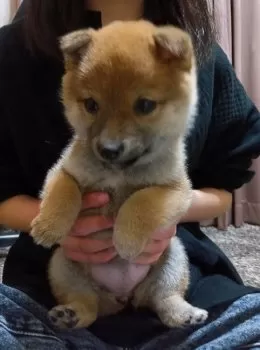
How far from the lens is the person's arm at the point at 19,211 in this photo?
1414mm

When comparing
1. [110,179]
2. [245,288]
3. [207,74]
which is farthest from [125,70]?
[245,288]

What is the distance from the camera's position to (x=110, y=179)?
1184 mm

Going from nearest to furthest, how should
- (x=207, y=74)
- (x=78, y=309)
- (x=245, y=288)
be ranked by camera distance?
(x=78, y=309) → (x=245, y=288) → (x=207, y=74)

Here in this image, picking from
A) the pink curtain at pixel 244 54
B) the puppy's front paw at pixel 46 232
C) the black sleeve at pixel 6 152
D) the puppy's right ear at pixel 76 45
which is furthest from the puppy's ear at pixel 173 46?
the pink curtain at pixel 244 54

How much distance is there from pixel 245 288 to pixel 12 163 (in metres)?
0.64

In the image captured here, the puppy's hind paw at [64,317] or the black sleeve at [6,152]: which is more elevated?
the black sleeve at [6,152]

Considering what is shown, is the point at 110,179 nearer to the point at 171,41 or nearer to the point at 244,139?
the point at 171,41

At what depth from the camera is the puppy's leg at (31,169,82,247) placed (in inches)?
44.4

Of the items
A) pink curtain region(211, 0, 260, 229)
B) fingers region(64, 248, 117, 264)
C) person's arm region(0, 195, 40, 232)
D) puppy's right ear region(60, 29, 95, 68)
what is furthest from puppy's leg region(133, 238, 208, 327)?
pink curtain region(211, 0, 260, 229)

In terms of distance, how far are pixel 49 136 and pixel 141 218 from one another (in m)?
0.44

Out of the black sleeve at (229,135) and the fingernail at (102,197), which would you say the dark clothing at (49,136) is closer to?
the black sleeve at (229,135)

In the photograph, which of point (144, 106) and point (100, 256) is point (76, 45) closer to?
point (144, 106)

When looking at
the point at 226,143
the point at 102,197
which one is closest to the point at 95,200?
the point at 102,197

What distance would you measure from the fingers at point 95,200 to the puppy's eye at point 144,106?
0.63 feet
